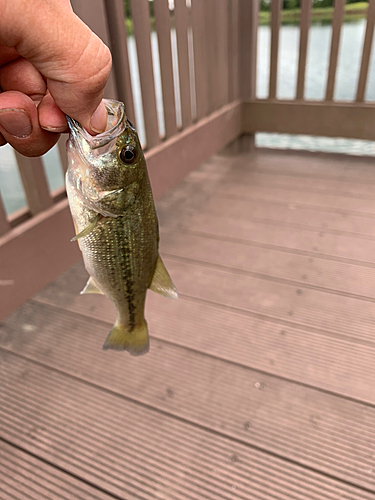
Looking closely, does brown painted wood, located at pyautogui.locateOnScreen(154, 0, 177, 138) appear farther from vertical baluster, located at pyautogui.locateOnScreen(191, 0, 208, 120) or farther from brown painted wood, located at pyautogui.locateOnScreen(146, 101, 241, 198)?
vertical baluster, located at pyautogui.locateOnScreen(191, 0, 208, 120)

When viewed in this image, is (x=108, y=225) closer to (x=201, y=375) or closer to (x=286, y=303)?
(x=201, y=375)

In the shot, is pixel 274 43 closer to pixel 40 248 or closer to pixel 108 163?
pixel 40 248

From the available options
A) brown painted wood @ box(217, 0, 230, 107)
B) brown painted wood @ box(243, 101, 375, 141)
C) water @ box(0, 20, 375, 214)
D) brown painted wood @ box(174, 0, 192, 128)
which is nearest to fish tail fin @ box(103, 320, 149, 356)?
water @ box(0, 20, 375, 214)

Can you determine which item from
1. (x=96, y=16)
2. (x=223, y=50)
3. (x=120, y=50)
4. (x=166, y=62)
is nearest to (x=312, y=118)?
(x=223, y=50)

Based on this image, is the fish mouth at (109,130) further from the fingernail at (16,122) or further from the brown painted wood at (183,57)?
the brown painted wood at (183,57)

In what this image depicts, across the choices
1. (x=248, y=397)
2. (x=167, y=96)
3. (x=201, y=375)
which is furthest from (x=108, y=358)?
(x=167, y=96)

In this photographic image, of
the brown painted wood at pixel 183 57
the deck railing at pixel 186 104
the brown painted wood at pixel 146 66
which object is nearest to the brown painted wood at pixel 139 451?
the deck railing at pixel 186 104

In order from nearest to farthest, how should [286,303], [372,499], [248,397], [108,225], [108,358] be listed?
[108,225]
[372,499]
[248,397]
[108,358]
[286,303]
